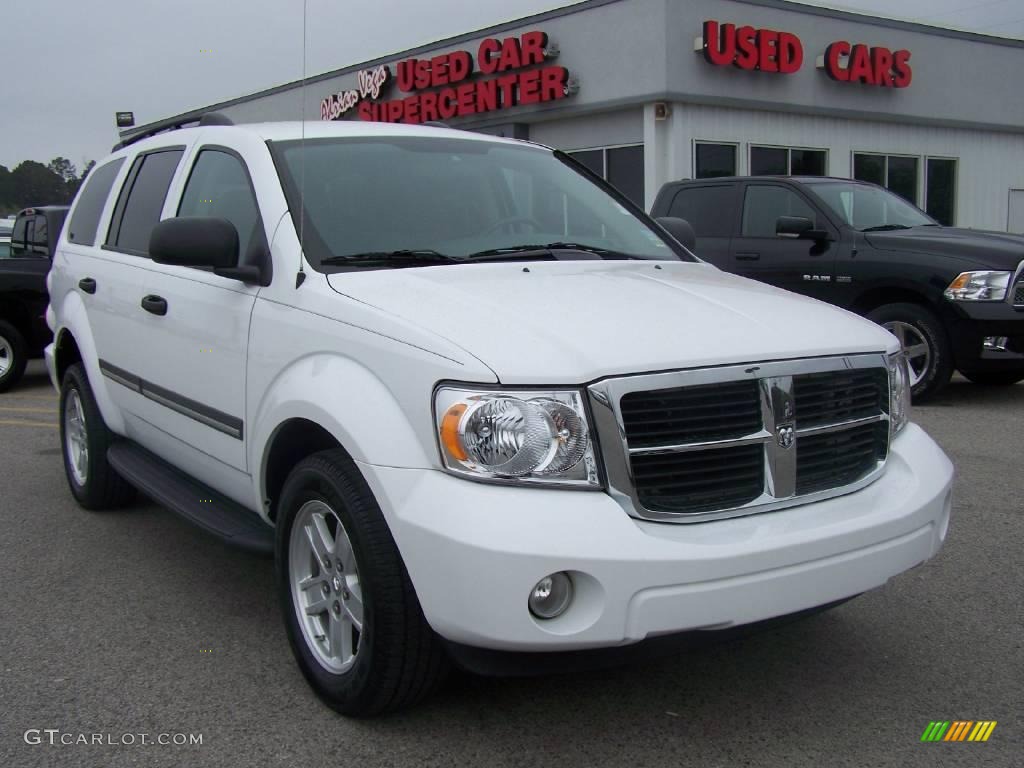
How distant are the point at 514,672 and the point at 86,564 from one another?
2.77 m

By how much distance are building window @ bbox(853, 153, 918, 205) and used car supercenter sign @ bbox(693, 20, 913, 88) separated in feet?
4.93

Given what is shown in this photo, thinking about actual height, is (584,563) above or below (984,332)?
above

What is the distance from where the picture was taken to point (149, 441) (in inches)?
181

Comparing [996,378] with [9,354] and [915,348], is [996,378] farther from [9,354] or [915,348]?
[9,354]

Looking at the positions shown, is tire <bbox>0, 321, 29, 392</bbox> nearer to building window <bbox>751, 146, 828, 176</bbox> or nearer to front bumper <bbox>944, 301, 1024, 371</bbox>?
front bumper <bbox>944, 301, 1024, 371</bbox>

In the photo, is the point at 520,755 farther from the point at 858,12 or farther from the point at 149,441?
the point at 858,12

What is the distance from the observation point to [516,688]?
327 centimetres

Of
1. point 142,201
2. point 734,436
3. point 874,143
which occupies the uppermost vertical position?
point 874,143

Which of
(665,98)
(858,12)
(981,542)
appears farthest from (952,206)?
(981,542)

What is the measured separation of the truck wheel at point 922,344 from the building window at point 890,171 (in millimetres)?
13283

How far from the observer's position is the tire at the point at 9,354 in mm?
10641

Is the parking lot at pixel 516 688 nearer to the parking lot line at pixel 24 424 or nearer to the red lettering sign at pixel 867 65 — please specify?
the parking lot line at pixel 24 424

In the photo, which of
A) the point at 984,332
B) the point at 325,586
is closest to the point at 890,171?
the point at 984,332

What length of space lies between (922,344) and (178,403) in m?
6.30
